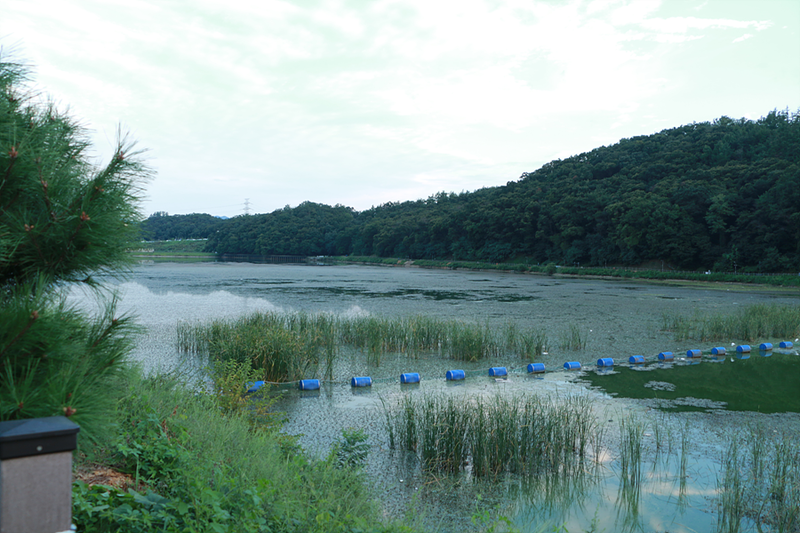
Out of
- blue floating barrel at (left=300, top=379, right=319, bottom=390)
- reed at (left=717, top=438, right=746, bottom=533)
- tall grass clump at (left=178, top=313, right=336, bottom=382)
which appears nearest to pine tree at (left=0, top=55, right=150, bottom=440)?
reed at (left=717, top=438, right=746, bottom=533)

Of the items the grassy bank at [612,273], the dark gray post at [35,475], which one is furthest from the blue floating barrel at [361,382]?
the grassy bank at [612,273]

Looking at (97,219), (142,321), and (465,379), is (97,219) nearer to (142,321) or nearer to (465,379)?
(465,379)

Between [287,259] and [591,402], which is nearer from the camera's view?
[591,402]

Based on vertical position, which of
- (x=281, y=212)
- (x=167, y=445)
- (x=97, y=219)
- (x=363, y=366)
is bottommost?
(x=363, y=366)

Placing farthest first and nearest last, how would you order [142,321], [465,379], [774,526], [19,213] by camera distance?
1. [142,321]
2. [465,379]
3. [774,526]
4. [19,213]

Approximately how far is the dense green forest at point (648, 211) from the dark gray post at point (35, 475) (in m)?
39.7

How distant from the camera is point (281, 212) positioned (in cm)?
10588

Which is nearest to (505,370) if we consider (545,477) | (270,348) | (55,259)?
(270,348)

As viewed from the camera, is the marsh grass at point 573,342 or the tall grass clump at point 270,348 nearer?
the tall grass clump at point 270,348

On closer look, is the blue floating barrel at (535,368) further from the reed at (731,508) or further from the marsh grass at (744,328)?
the marsh grass at (744,328)

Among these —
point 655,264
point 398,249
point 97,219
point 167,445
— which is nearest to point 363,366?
point 167,445

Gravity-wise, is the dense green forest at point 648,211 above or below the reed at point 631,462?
above

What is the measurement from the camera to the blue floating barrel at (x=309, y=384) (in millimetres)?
7789

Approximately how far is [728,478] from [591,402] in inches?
115
